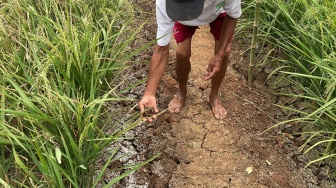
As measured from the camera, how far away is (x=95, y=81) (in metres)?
1.94

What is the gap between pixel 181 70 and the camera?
7.91 ft

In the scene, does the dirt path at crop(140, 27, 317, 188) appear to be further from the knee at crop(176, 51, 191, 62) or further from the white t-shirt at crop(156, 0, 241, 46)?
the white t-shirt at crop(156, 0, 241, 46)

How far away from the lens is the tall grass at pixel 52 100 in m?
1.57

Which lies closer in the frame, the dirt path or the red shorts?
the dirt path

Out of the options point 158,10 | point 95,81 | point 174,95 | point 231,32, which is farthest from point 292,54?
point 95,81

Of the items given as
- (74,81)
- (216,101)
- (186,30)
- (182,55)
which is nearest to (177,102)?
(216,101)

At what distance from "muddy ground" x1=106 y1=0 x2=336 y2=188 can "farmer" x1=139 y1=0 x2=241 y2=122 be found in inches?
6.8

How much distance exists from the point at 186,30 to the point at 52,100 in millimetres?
933

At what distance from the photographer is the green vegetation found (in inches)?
81.8

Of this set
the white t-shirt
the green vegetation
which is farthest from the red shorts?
the green vegetation

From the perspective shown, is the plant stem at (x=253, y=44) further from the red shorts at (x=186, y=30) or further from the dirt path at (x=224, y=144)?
the red shorts at (x=186, y=30)

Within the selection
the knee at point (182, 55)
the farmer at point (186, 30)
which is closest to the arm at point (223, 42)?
the farmer at point (186, 30)

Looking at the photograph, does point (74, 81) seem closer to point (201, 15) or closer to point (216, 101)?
point (201, 15)

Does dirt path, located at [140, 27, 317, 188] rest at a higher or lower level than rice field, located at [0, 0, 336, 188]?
lower
